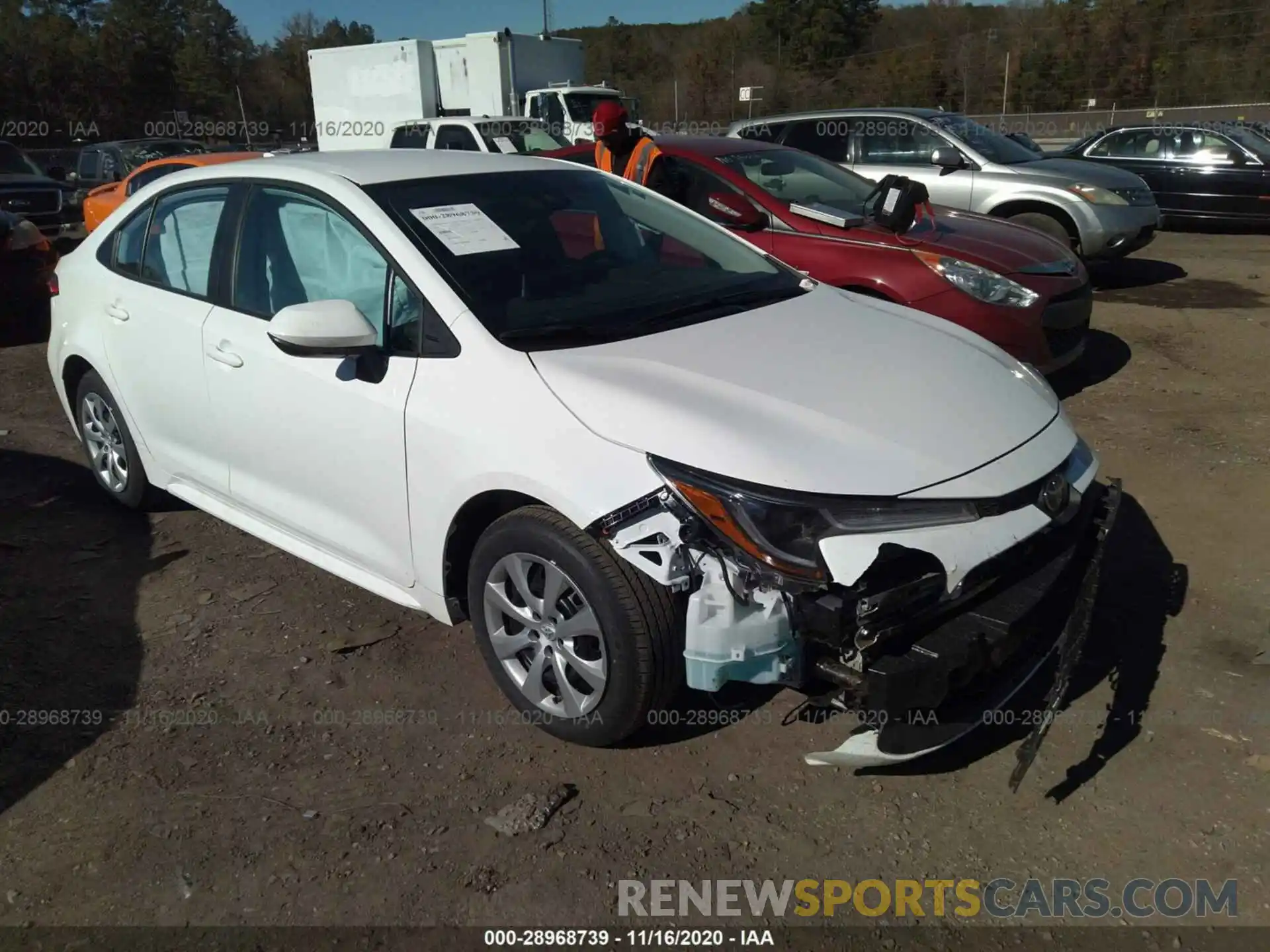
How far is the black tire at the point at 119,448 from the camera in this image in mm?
4430

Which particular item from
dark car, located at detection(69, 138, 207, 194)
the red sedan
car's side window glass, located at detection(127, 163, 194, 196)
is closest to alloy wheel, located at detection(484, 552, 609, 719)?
the red sedan

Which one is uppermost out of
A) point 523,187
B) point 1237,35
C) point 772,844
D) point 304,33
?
point 304,33

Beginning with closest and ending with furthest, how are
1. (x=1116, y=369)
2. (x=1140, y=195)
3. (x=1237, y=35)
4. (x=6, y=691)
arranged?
(x=6, y=691) < (x=1116, y=369) < (x=1140, y=195) < (x=1237, y=35)

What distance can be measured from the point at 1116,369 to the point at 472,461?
Result: 17.6 feet

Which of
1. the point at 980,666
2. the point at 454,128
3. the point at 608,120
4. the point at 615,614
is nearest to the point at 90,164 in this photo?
the point at 454,128

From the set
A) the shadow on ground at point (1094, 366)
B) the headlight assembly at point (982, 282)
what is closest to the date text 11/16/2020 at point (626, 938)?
the headlight assembly at point (982, 282)

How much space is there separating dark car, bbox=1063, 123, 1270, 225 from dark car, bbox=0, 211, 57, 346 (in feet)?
39.7

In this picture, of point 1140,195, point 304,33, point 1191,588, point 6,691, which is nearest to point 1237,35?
point 1140,195

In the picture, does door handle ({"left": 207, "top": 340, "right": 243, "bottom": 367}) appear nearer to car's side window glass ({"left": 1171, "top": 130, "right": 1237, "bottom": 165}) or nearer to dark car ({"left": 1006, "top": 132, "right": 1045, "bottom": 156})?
dark car ({"left": 1006, "top": 132, "right": 1045, "bottom": 156})

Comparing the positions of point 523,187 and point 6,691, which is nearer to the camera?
point 6,691

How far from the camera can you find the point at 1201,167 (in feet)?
41.3

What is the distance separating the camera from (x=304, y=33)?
61.2m

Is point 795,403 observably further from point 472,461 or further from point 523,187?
point 523,187

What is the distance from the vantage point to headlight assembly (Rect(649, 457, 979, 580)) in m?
2.39
